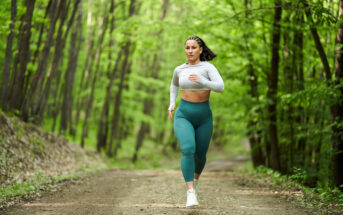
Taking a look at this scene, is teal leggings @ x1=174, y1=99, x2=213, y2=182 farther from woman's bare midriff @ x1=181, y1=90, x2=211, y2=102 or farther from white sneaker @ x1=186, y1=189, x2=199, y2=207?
white sneaker @ x1=186, y1=189, x2=199, y2=207

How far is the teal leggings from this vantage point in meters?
4.55

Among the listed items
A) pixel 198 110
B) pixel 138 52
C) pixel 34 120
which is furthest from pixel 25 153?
pixel 138 52


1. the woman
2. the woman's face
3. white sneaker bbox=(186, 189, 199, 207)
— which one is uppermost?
the woman's face

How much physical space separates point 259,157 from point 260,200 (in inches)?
326

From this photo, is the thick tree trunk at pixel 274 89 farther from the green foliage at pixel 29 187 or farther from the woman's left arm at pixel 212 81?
the green foliage at pixel 29 187

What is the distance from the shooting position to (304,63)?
9789mm

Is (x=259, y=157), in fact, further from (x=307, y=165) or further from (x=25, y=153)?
(x=25, y=153)

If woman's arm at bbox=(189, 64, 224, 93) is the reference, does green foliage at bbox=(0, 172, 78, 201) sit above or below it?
below

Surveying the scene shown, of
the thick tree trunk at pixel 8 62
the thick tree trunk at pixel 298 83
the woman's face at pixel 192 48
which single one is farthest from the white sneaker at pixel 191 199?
the thick tree trunk at pixel 8 62

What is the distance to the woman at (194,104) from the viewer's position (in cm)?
454

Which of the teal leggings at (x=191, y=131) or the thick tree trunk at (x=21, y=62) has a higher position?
the thick tree trunk at (x=21, y=62)

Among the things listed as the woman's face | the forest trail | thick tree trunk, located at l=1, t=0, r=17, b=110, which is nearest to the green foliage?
the forest trail

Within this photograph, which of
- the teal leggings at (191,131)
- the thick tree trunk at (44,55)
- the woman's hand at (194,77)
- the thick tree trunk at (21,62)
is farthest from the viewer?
the thick tree trunk at (44,55)

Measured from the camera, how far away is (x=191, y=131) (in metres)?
4.62
